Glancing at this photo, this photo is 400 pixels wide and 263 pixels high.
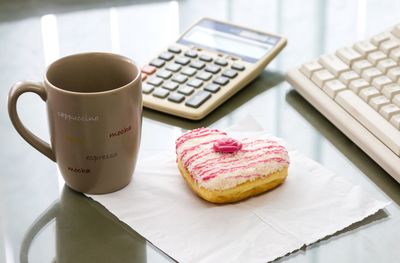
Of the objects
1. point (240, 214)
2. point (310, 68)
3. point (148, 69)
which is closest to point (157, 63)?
point (148, 69)

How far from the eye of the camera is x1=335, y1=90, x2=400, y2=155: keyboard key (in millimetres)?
831

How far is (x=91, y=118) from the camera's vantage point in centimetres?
74

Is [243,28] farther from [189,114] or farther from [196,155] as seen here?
[196,155]

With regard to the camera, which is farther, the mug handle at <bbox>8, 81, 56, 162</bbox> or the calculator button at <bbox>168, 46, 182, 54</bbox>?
the calculator button at <bbox>168, 46, 182, 54</bbox>

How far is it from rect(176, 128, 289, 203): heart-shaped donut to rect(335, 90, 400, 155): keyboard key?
0.11 m

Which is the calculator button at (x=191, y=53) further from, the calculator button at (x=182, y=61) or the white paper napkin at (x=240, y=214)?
the white paper napkin at (x=240, y=214)

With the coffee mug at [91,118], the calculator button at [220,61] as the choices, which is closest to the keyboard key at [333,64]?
the calculator button at [220,61]

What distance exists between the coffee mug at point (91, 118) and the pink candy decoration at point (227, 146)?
7 centimetres

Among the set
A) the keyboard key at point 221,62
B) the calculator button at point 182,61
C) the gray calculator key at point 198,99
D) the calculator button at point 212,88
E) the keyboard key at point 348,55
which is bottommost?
the gray calculator key at point 198,99

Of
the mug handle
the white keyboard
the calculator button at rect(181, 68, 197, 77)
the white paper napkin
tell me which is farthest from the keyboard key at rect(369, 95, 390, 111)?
the mug handle

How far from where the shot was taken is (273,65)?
40.6 inches

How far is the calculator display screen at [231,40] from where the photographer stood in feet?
3.29

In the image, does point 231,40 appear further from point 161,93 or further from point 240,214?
point 240,214

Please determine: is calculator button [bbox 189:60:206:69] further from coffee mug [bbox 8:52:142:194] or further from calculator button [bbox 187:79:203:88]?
coffee mug [bbox 8:52:142:194]
